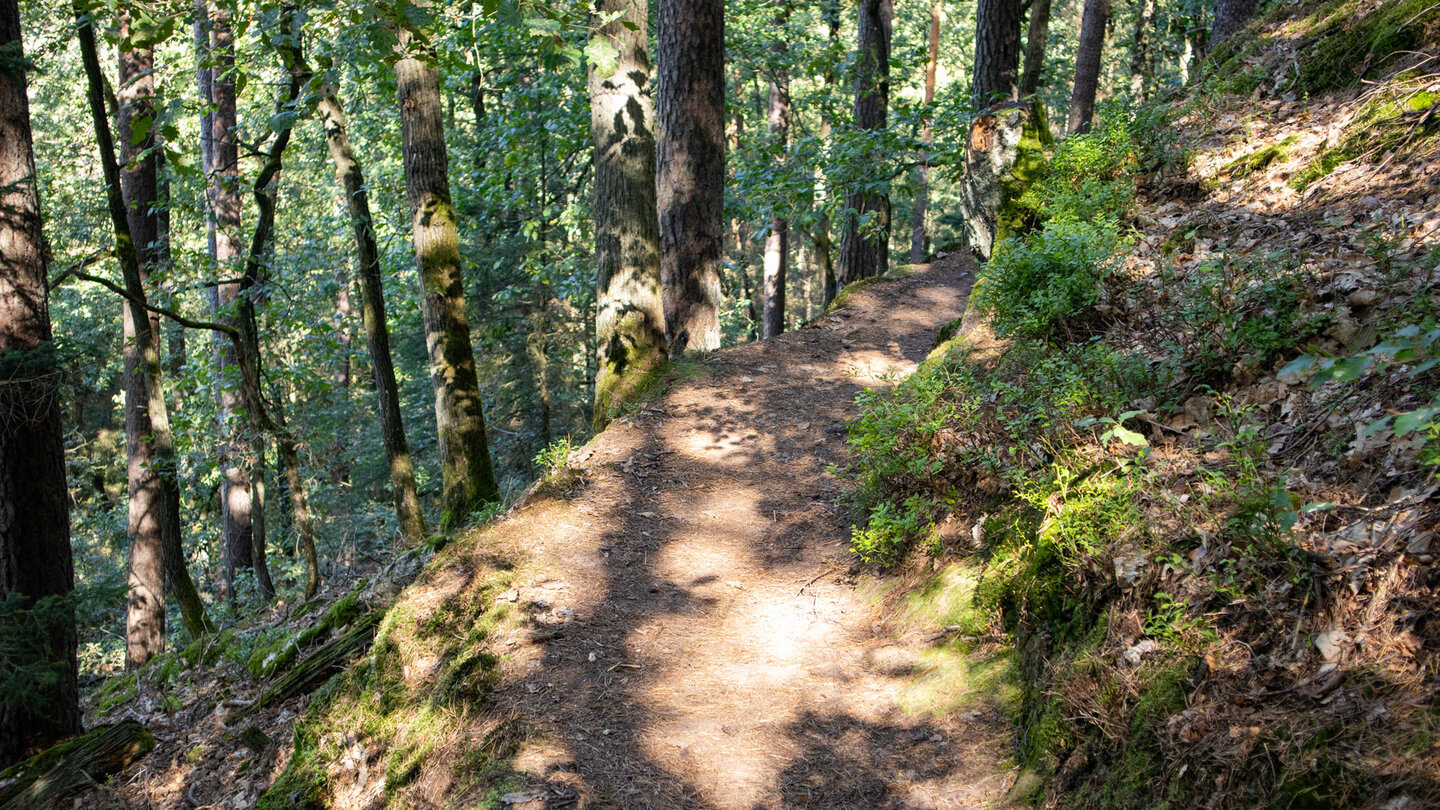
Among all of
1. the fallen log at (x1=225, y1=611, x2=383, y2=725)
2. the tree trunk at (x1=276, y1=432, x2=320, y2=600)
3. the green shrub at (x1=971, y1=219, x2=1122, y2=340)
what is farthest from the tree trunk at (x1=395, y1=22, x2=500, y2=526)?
the green shrub at (x1=971, y1=219, x2=1122, y2=340)

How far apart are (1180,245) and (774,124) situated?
13384mm

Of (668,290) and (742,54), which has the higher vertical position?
(742,54)

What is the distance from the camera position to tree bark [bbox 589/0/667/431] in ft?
27.0

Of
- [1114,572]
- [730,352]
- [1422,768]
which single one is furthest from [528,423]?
[1422,768]

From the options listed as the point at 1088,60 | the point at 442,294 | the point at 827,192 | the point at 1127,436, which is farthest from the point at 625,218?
the point at 1088,60

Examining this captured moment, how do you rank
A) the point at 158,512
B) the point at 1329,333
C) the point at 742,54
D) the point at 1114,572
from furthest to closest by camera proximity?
the point at 742,54
the point at 158,512
the point at 1329,333
the point at 1114,572

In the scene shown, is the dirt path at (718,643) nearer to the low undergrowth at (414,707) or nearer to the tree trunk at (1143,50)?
the low undergrowth at (414,707)

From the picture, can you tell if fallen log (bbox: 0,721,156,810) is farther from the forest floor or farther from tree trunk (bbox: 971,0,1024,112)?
tree trunk (bbox: 971,0,1024,112)

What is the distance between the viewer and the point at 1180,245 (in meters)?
5.64

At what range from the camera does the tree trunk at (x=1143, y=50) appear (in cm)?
1911

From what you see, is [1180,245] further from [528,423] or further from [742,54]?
[528,423]

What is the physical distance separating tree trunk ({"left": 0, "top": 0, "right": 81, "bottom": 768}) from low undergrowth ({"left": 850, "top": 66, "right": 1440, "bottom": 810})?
20.7 ft

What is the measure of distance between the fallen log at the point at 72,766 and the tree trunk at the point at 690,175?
20.6 ft

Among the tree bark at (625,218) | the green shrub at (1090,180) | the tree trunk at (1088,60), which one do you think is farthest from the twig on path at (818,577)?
the tree trunk at (1088,60)
